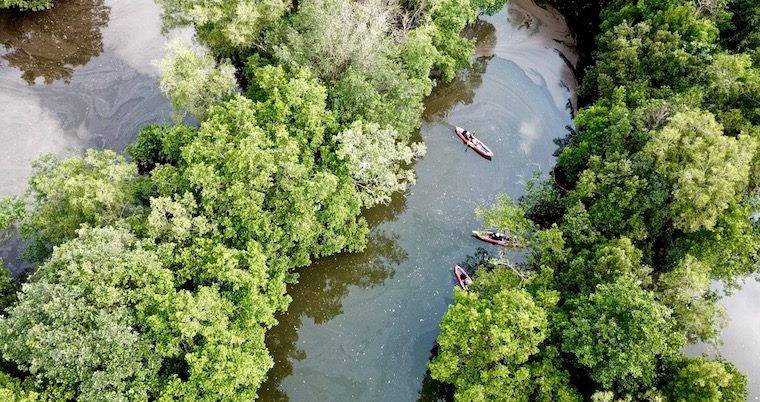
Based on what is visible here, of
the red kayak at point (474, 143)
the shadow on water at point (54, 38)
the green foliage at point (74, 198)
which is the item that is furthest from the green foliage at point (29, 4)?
the red kayak at point (474, 143)

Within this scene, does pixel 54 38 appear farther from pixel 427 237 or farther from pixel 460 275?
pixel 460 275

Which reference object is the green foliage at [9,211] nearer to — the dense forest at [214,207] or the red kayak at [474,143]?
the dense forest at [214,207]

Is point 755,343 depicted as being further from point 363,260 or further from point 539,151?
point 363,260

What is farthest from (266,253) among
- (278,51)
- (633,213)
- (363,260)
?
(633,213)

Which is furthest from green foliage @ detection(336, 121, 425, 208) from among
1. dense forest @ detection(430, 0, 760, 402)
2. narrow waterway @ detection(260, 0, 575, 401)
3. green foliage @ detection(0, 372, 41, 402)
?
green foliage @ detection(0, 372, 41, 402)

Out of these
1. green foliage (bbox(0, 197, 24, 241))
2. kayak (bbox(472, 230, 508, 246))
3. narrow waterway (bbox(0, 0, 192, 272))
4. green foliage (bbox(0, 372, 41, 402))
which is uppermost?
kayak (bbox(472, 230, 508, 246))

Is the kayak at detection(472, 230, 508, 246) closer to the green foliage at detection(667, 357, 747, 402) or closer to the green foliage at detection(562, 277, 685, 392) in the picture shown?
the green foliage at detection(562, 277, 685, 392)

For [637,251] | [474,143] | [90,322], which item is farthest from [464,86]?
[90,322]
